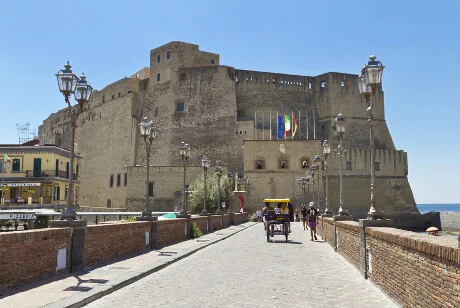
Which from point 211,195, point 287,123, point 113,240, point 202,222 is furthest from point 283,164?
point 113,240

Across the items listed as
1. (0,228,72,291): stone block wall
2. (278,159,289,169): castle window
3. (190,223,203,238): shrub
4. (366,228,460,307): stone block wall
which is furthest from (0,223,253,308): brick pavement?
(278,159,289,169): castle window

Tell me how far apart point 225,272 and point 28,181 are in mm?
34507

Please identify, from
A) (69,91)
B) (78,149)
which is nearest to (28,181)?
(78,149)

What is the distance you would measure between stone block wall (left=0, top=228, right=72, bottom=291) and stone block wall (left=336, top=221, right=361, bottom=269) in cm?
592

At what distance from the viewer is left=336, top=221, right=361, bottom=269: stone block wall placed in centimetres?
966

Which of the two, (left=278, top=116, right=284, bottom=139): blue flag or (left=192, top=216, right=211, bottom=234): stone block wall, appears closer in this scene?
(left=192, top=216, right=211, bottom=234): stone block wall

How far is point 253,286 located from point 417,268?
3.25m

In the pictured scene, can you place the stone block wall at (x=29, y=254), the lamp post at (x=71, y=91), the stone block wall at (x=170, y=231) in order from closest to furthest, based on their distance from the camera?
the stone block wall at (x=29, y=254), the lamp post at (x=71, y=91), the stone block wall at (x=170, y=231)

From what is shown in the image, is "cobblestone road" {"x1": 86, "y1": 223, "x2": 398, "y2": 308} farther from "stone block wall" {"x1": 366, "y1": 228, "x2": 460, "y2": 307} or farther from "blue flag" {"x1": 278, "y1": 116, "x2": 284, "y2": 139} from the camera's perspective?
"blue flag" {"x1": 278, "y1": 116, "x2": 284, "y2": 139}

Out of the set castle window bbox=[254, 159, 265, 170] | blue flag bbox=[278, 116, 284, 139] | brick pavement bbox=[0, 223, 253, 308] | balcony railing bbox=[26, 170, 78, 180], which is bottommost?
brick pavement bbox=[0, 223, 253, 308]

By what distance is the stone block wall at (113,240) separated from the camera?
31.9 feet

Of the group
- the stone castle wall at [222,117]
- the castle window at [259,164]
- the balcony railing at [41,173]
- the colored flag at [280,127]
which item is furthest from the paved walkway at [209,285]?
the colored flag at [280,127]

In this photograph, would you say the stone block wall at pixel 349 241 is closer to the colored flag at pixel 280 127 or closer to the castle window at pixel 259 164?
the castle window at pixel 259 164

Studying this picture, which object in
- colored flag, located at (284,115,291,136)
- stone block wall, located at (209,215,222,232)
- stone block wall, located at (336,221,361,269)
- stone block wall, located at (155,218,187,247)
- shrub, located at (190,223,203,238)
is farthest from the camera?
colored flag, located at (284,115,291,136)
